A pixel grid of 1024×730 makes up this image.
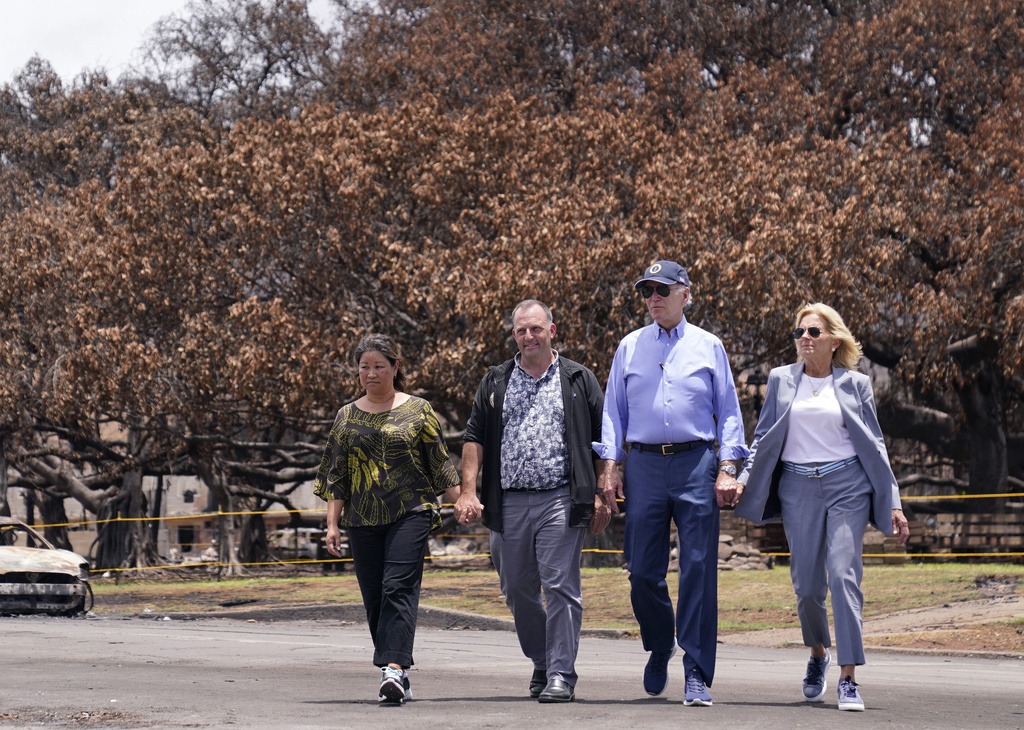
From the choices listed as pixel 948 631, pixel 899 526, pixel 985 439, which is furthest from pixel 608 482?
pixel 985 439

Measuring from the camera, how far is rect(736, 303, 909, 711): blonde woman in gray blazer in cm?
648

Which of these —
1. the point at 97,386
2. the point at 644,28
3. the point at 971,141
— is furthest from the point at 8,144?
the point at 971,141

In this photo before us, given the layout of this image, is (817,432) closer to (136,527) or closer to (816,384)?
(816,384)

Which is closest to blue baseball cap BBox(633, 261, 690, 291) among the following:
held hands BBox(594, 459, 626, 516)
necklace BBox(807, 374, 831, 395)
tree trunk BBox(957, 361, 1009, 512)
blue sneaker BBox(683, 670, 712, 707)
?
necklace BBox(807, 374, 831, 395)

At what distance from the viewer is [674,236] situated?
68.7ft

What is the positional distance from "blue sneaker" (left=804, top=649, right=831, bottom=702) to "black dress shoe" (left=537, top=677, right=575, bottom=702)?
3.71ft

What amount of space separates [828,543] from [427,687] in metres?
2.39

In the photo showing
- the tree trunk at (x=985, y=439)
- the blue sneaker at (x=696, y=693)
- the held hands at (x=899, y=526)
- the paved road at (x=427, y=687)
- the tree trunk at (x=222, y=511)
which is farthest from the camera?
the tree trunk at (x=222, y=511)

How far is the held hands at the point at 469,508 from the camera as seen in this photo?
6.72 metres

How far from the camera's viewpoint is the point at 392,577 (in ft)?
22.5

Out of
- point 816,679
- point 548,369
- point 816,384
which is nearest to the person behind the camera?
point 816,679

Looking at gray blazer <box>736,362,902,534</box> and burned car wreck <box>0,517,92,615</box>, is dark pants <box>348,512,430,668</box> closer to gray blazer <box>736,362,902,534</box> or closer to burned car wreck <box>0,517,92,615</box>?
gray blazer <box>736,362,902,534</box>

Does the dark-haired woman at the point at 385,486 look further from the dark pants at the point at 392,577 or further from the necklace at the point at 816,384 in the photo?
the necklace at the point at 816,384

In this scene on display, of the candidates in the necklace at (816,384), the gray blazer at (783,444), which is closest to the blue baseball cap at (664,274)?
the gray blazer at (783,444)
